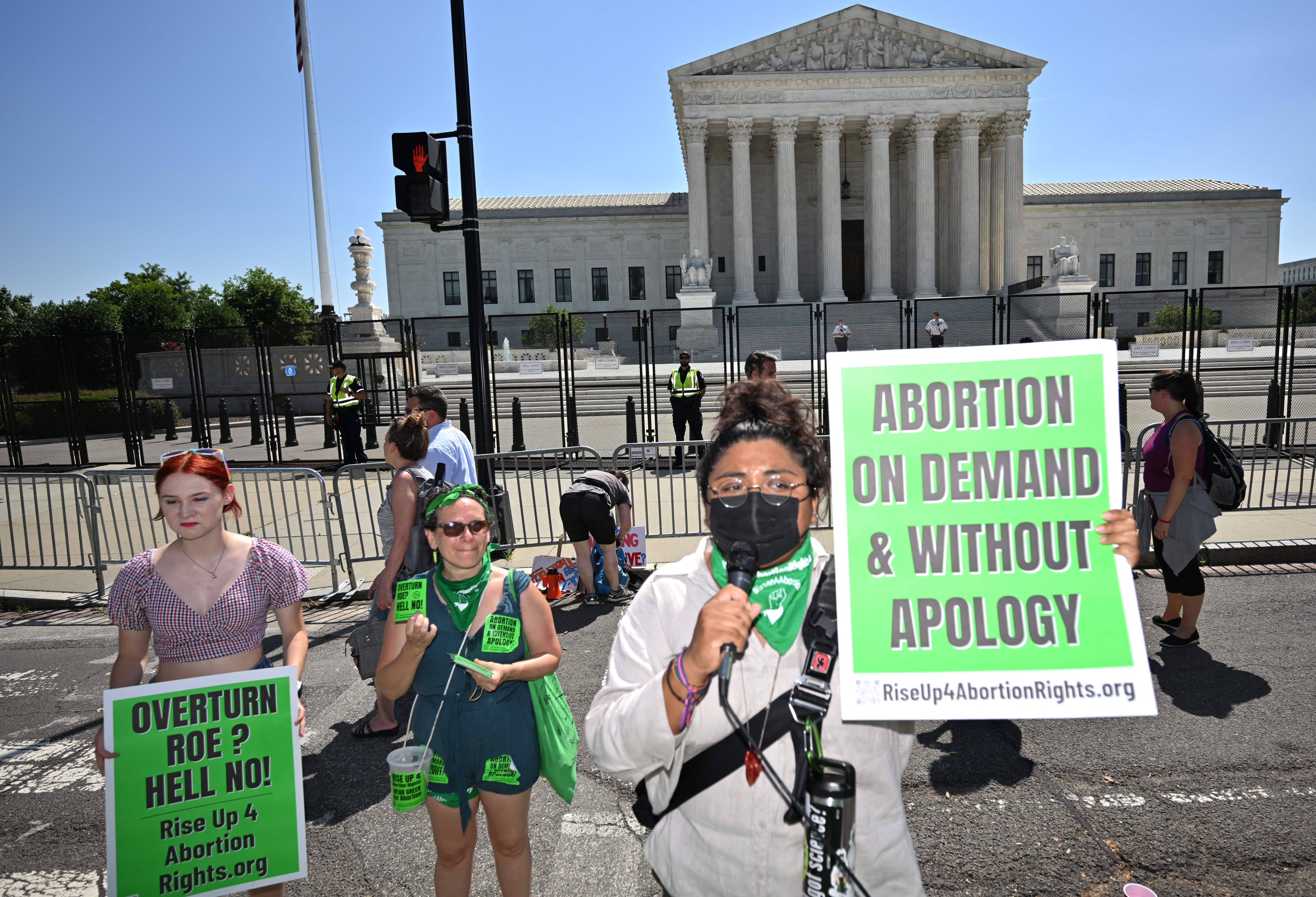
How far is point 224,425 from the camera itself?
19.7 metres

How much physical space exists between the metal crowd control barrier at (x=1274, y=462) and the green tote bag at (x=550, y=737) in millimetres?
5116

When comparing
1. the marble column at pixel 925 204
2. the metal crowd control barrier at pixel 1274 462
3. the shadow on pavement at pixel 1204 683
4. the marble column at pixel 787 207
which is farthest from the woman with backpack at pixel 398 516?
the marble column at pixel 925 204

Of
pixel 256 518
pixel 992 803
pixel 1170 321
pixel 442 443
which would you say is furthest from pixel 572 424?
pixel 1170 321

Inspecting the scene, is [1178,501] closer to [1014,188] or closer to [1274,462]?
[1274,462]

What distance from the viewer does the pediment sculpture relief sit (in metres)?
45.8

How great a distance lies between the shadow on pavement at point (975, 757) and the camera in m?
3.76

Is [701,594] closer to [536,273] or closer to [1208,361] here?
[1208,361]

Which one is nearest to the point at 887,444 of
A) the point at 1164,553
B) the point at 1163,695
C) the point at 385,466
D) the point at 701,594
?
the point at 701,594

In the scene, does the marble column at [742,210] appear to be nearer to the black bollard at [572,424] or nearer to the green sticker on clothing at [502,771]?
the black bollard at [572,424]

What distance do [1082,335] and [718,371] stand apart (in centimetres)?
1639

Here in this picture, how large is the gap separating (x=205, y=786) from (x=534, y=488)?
7592 mm

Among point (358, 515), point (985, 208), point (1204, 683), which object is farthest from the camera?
point (985, 208)

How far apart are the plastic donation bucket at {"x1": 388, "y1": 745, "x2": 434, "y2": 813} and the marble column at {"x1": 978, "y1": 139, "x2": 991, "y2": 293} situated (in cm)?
5283

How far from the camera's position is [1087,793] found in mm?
3617
